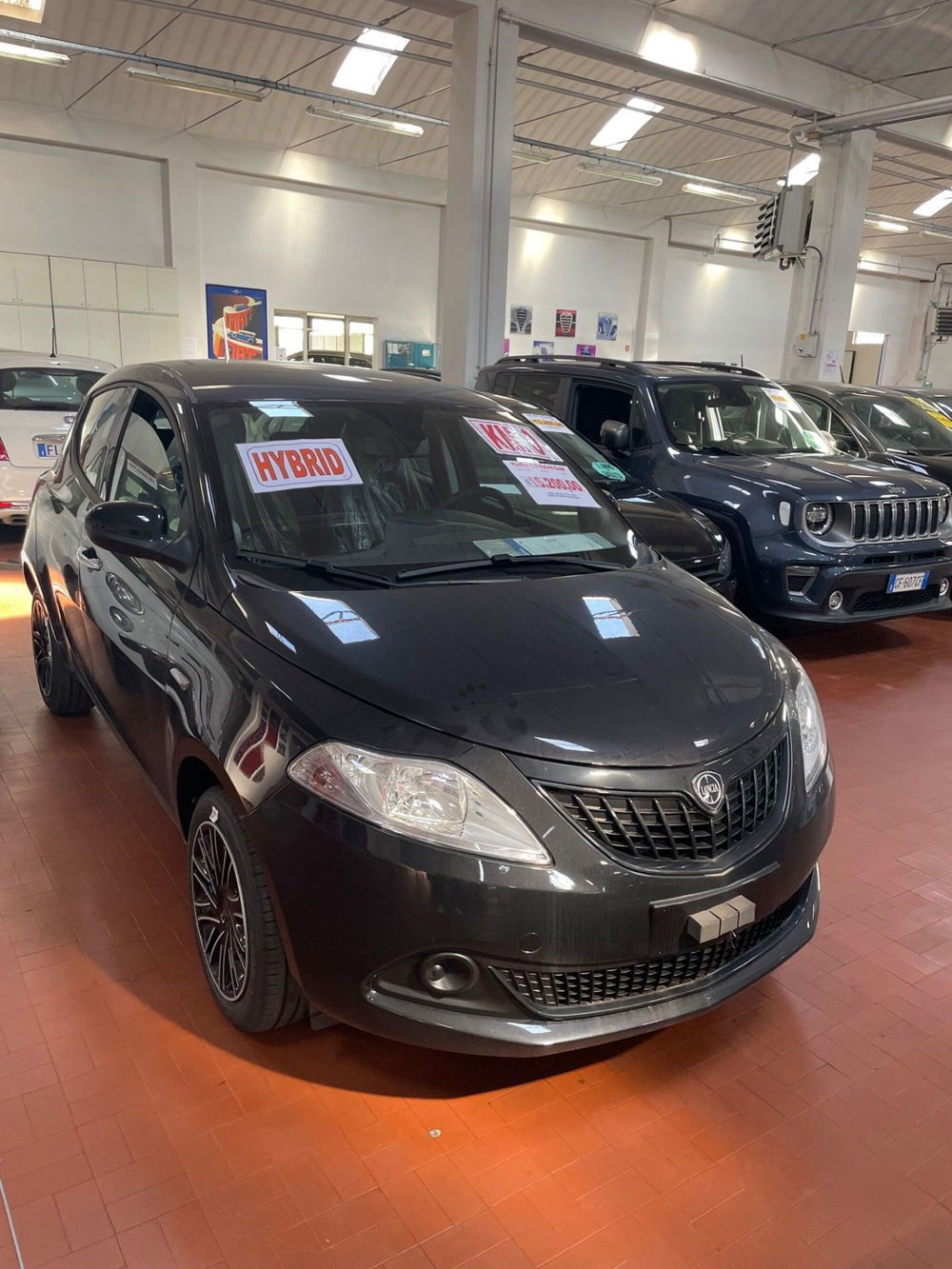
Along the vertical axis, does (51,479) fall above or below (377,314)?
below

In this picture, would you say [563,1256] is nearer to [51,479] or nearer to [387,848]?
[387,848]

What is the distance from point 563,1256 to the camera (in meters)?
1.65

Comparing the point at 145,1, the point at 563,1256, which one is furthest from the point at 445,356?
the point at 563,1256

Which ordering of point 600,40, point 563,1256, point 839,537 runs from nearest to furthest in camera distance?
1. point 563,1256
2. point 839,537
3. point 600,40

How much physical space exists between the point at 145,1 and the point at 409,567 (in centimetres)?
980

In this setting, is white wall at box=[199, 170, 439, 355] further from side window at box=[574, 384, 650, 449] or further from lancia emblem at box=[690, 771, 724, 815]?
lancia emblem at box=[690, 771, 724, 815]

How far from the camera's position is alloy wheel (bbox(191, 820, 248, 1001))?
6.70ft

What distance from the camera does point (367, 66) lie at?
11.6 meters

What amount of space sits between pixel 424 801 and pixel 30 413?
658 cm

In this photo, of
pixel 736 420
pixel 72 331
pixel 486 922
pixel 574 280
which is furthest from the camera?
pixel 574 280

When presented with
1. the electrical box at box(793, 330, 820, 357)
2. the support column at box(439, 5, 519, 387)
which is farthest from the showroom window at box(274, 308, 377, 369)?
the electrical box at box(793, 330, 820, 357)

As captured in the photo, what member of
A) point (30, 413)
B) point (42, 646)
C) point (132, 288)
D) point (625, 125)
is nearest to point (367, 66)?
point (625, 125)

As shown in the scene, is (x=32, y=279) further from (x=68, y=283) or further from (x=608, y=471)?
(x=608, y=471)

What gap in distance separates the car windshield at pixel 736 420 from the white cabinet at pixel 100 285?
10.2 meters
